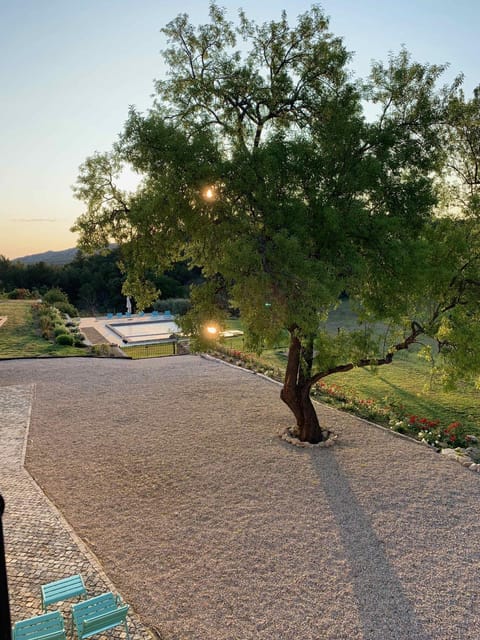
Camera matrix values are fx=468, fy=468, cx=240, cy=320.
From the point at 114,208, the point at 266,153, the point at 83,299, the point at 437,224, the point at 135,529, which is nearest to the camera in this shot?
the point at 135,529

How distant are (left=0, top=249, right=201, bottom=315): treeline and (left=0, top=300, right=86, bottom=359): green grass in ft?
70.4

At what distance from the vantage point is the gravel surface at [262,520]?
555cm

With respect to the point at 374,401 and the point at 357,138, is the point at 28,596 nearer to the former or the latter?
the point at 357,138

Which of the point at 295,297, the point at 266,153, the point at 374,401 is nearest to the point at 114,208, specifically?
the point at 266,153

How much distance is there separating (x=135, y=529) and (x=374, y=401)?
9.18 m

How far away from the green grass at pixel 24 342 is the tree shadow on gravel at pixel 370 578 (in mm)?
16241

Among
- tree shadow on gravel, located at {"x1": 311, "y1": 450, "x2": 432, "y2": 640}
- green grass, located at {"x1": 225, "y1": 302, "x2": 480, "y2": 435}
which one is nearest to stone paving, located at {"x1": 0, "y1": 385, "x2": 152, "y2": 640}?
tree shadow on gravel, located at {"x1": 311, "y1": 450, "x2": 432, "y2": 640}

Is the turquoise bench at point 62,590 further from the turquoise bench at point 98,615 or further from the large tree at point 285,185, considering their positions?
the large tree at point 285,185

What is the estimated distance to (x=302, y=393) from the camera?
11.0 metres

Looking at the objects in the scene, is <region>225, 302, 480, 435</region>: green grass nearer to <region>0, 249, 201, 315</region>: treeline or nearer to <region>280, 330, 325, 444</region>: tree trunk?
<region>280, 330, 325, 444</region>: tree trunk

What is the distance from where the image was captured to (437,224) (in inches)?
364

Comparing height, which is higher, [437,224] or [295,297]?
[437,224]

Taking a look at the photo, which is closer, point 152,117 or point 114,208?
point 152,117

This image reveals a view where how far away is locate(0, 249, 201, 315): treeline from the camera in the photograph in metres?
50.5
